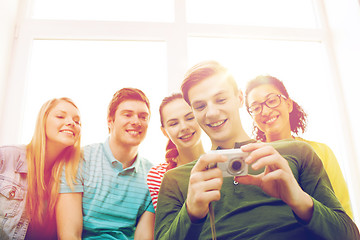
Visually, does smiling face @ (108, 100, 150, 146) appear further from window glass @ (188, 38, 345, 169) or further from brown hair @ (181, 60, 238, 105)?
window glass @ (188, 38, 345, 169)

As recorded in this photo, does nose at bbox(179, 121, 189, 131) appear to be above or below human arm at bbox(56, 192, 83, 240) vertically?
above

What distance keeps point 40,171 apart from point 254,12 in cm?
171

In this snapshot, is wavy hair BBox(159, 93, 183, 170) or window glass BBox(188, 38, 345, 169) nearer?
wavy hair BBox(159, 93, 183, 170)

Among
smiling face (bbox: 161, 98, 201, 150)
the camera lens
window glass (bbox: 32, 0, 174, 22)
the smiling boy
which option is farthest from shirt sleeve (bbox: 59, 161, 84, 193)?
window glass (bbox: 32, 0, 174, 22)

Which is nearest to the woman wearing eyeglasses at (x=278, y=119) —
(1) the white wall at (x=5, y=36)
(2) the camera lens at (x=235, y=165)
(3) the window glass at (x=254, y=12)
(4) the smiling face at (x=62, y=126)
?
(2) the camera lens at (x=235, y=165)

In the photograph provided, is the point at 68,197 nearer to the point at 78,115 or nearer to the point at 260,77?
the point at 78,115

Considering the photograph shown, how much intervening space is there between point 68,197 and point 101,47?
919mm

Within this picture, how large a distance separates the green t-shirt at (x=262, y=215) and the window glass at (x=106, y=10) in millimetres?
1232

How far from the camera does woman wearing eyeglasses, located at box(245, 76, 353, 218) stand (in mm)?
1354

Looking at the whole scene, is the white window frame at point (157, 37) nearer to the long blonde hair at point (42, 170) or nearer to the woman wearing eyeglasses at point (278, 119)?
the long blonde hair at point (42, 170)

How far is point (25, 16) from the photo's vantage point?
1758 mm

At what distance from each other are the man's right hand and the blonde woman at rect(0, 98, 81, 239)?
2.01ft

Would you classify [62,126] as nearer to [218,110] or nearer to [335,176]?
[218,110]

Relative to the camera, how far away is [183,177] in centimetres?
119
